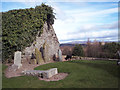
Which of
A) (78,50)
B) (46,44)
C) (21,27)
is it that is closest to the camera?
(21,27)

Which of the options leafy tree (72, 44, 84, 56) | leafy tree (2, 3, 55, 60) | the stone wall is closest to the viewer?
leafy tree (2, 3, 55, 60)

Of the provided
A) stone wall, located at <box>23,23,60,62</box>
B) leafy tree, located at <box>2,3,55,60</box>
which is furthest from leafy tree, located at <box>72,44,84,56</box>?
leafy tree, located at <box>2,3,55,60</box>

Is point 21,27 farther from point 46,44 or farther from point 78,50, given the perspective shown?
point 78,50

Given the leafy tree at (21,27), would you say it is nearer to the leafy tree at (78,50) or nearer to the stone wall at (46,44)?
the stone wall at (46,44)

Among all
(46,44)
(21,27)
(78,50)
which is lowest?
(78,50)

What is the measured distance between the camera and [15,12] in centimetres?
1382

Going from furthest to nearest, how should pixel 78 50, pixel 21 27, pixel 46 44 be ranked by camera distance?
pixel 78 50, pixel 46 44, pixel 21 27

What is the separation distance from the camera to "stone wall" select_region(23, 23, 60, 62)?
513 inches

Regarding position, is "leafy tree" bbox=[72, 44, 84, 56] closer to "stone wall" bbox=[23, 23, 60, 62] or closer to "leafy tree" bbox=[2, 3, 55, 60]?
"stone wall" bbox=[23, 23, 60, 62]

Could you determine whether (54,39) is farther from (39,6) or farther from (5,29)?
(5,29)

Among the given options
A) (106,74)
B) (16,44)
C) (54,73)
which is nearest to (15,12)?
(16,44)

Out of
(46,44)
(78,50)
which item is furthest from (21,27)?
(78,50)

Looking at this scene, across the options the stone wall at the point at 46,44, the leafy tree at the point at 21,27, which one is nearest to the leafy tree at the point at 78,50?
the stone wall at the point at 46,44

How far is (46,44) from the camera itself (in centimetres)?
1390
